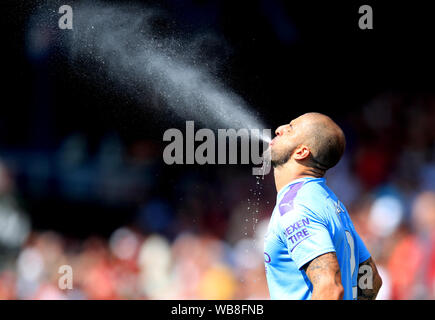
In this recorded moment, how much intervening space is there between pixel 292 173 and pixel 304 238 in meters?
0.48

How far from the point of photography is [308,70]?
7.03 metres

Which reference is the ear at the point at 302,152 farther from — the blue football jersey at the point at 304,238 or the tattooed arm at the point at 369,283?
the tattooed arm at the point at 369,283

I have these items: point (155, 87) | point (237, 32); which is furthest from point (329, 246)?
point (237, 32)

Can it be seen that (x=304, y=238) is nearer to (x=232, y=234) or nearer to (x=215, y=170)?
(x=232, y=234)

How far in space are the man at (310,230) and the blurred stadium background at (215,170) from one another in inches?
110

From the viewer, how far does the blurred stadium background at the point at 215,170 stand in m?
6.02

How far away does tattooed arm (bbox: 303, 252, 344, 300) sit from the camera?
2389 mm

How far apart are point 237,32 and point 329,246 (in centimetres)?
513

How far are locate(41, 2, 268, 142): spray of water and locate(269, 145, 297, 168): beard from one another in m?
2.10

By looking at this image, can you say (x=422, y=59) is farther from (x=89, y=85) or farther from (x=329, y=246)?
(x=329, y=246)

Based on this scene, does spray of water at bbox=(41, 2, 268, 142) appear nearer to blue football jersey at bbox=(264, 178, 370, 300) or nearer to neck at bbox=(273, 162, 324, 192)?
neck at bbox=(273, 162, 324, 192)

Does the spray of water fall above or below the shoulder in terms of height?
above

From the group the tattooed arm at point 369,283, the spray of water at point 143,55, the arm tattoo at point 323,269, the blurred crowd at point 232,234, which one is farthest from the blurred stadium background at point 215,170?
the arm tattoo at point 323,269

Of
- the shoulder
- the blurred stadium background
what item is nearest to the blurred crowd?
the blurred stadium background
